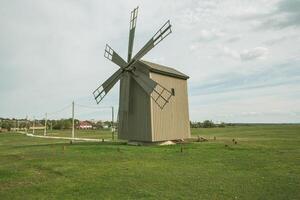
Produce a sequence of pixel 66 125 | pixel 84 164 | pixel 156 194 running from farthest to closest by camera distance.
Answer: pixel 66 125 → pixel 84 164 → pixel 156 194

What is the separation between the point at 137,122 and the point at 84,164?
10931mm

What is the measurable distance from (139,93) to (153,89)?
218 centimetres

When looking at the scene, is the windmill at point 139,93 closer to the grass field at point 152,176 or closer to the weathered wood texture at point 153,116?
the weathered wood texture at point 153,116

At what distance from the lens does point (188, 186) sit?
37.8 ft

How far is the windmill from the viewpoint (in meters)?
26.4

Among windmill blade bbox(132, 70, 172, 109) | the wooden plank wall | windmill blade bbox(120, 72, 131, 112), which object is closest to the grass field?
the wooden plank wall

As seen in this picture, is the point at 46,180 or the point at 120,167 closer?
the point at 46,180

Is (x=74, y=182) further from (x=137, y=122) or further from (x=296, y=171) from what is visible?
(x=137, y=122)

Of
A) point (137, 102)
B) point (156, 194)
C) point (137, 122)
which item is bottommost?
point (156, 194)

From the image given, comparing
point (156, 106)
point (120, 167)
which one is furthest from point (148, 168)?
point (156, 106)

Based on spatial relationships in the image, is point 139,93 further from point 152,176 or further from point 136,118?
point 152,176

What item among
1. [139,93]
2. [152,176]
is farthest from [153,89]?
[152,176]

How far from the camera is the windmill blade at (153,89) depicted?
1020 inches

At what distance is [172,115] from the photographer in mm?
28812
